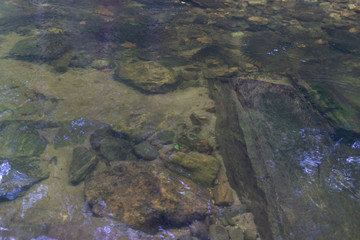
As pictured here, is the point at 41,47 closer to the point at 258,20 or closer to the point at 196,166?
the point at 196,166

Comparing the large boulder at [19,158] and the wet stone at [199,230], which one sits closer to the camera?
the wet stone at [199,230]

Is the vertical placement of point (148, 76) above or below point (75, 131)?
above

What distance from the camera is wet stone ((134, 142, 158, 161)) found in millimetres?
3201

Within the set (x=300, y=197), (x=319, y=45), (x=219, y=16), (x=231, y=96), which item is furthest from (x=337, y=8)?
(x=300, y=197)

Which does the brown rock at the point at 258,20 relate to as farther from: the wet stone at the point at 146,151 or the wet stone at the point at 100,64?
the wet stone at the point at 146,151

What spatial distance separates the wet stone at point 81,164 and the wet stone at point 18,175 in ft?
0.93

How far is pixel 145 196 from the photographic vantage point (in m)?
2.64

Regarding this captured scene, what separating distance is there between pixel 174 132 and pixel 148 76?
1.33 metres

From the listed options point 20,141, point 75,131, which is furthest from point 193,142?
point 20,141

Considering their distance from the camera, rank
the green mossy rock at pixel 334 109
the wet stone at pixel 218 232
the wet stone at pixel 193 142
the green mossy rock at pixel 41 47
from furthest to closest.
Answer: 1. the green mossy rock at pixel 41 47
2. the green mossy rock at pixel 334 109
3. the wet stone at pixel 193 142
4. the wet stone at pixel 218 232

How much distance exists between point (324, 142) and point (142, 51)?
3.60 meters

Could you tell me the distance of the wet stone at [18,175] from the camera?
2.67m

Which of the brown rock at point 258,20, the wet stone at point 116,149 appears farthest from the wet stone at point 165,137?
the brown rock at point 258,20

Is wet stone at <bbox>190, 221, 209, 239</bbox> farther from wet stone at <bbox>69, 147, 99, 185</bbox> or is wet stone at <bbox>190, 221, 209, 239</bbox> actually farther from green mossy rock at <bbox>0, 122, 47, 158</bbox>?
green mossy rock at <bbox>0, 122, 47, 158</bbox>
